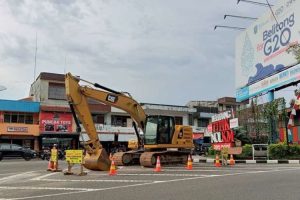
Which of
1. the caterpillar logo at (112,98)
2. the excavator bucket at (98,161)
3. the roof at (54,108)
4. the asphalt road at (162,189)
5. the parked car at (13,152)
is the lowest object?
the asphalt road at (162,189)

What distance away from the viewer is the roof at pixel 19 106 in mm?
50031

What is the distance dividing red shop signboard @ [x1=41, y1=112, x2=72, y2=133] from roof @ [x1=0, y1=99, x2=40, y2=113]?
126 centimetres

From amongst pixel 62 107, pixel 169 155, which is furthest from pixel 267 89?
pixel 62 107

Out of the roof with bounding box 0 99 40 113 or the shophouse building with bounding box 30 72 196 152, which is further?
the shophouse building with bounding box 30 72 196 152

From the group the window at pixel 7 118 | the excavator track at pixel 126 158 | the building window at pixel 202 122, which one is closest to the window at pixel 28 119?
the window at pixel 7 118

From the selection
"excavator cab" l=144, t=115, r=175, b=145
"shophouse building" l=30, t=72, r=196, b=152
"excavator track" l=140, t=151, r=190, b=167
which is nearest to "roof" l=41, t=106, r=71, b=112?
"shophouse building" l=30, t=72, r=196, b=152

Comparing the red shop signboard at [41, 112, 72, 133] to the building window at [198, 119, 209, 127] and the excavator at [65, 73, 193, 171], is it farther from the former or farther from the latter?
the excavator at [65, 73, 193, 171]

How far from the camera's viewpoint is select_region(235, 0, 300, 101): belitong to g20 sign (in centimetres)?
3844

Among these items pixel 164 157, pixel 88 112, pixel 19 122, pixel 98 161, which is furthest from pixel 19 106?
pixel 98 161

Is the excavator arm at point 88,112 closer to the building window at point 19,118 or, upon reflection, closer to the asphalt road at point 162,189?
the asphalt road at point 162,189

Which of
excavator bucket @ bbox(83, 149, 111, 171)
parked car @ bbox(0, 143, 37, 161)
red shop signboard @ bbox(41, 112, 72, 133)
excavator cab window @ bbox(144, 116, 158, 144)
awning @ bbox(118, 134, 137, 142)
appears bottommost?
excavator bucket @ bbox(83, 149, 111, 171)

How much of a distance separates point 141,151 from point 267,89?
20694mm

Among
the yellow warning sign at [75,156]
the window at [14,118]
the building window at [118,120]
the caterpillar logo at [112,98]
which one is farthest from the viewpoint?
the building window at [118,120]

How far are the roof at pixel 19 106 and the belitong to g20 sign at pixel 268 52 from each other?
22.6 metres
